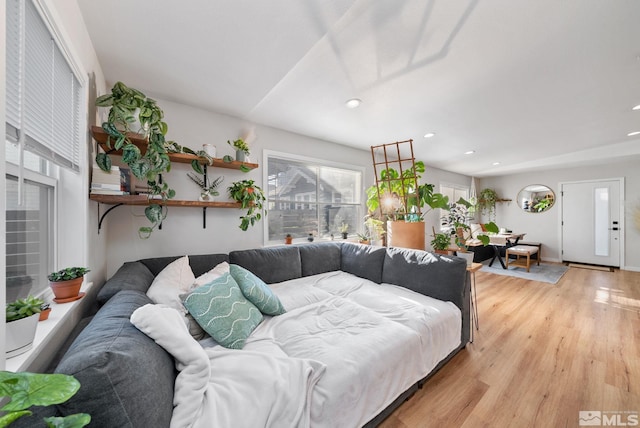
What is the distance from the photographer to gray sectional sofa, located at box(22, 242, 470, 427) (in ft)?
2.12

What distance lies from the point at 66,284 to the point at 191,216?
1.36 m

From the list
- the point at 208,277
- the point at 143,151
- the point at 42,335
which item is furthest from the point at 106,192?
the point at 42,335

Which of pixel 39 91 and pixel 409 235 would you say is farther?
pixel 409 235

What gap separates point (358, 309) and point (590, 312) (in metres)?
3.23

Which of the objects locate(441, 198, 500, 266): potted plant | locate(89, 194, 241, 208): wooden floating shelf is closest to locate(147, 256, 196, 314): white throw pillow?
locate(89, 194, 241, 208): wooden floating shelf

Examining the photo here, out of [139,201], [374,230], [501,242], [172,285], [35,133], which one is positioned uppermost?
[35,133]

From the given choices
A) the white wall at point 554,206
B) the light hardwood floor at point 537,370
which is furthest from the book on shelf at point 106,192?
the white wall at point 554,206

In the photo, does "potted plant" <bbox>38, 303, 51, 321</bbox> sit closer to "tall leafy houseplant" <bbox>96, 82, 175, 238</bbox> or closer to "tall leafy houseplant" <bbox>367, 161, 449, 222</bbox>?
"tall leafy houseplant" <bbox>96, 82, 175, 238</bbox>

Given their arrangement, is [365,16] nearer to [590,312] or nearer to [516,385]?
[516,385]

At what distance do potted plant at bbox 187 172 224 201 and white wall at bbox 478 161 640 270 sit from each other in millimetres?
7363

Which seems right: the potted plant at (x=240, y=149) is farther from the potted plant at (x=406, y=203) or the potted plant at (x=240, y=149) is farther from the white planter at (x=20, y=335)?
the white planter at (x=20, y=335)

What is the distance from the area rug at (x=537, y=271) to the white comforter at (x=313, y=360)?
3.73m

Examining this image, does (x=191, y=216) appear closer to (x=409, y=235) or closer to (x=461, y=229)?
(x=409, y=235)

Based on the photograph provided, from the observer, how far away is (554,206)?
19.0 feet
